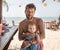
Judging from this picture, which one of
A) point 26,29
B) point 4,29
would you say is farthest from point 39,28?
point 4,29

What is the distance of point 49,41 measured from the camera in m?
1.69

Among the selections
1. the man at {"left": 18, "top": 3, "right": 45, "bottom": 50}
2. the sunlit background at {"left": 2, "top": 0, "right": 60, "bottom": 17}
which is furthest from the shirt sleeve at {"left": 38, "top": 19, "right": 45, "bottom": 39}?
the sunlit background at {"left": 2, "top": 0, "right": 60, "bottom": 17}

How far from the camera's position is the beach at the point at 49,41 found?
165 centimetres

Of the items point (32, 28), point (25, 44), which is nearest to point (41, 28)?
point (32, 28)

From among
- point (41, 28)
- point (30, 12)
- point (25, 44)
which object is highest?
point (30, 12)

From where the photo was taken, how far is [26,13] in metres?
1.60

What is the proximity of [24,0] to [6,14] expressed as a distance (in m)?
0.22

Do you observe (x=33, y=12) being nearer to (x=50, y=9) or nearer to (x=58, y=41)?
(x=50, y=9)

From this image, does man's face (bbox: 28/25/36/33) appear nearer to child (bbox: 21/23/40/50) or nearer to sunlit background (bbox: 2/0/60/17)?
child (bbox: 21/23/40/50)

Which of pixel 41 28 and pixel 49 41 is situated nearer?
pixel 41 28

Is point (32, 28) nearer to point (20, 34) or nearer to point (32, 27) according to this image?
point (32, 27)

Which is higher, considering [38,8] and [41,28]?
[38,8]

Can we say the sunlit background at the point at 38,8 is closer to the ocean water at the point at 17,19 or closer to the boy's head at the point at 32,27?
the ocean water at the point at 17,19

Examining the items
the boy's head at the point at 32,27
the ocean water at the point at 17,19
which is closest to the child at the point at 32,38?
the boy's head at the point at 32,27
